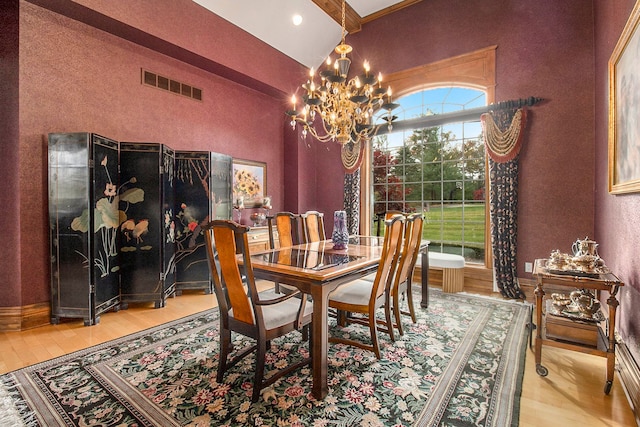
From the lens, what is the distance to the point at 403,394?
76.9 inches

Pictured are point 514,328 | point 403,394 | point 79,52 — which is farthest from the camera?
point 79,52

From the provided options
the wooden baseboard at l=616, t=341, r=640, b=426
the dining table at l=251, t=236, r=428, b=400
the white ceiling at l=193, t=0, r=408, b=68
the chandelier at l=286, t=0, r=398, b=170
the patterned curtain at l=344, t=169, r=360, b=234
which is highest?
the white ceiling at l=193, t=0, r=408, b=68

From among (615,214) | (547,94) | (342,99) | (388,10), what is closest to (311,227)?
(342,99)

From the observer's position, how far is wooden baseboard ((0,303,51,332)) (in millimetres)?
2951

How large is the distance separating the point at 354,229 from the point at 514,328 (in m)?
2.78

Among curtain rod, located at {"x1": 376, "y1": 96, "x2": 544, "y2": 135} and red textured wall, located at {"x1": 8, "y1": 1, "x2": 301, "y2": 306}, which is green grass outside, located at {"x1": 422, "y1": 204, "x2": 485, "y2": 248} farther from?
red textured wall, located at {"x1": 8, "y1": 1, "x2": 301, "y2": 306}

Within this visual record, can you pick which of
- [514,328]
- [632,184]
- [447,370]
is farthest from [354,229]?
[632,184]

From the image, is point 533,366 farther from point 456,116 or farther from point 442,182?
Result: point 456,116

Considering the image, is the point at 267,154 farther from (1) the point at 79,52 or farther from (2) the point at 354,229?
(1) the point at 79,52

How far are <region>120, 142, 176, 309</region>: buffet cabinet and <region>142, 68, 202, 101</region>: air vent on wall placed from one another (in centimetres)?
105

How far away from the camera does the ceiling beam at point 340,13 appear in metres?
4.83

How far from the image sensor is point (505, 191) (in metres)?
3.96

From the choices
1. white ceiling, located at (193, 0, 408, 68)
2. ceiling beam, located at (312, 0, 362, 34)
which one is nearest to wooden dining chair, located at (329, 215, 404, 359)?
white ceiling, located at (193, 0, 408, 68)

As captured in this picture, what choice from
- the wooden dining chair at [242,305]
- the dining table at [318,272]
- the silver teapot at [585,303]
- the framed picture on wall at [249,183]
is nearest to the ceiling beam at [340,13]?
the framed picture on wall at [249,183]
